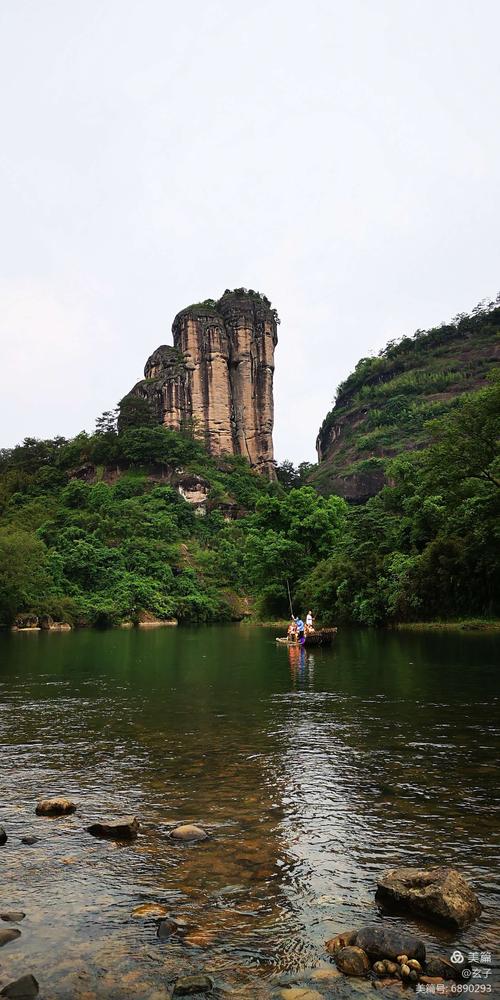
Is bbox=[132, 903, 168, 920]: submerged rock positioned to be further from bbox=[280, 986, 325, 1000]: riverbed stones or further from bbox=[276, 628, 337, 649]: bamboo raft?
bbox=[276, 628, 337, 649]: bamboo raft

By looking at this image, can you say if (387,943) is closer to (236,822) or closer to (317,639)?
(236,822)

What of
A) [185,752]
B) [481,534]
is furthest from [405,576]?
[185,752]

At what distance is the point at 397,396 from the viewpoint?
132 metres

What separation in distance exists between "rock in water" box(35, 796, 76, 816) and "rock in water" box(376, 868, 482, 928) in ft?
12.0

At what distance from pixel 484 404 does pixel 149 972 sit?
30.1 m

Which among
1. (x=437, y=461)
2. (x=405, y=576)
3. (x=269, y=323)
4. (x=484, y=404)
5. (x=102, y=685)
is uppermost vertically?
(x=269, y=323)

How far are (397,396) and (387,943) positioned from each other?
438 feet

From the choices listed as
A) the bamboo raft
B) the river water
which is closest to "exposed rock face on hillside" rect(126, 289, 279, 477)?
the bamboo raft

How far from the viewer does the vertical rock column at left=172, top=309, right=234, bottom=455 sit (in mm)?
112125

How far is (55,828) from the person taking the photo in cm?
666

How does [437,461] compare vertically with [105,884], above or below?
above

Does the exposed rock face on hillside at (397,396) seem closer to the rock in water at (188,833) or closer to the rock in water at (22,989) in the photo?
the rock in water at (188,833)

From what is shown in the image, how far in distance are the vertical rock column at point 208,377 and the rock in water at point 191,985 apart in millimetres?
107987

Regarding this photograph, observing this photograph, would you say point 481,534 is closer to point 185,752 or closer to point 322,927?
point 185,752
